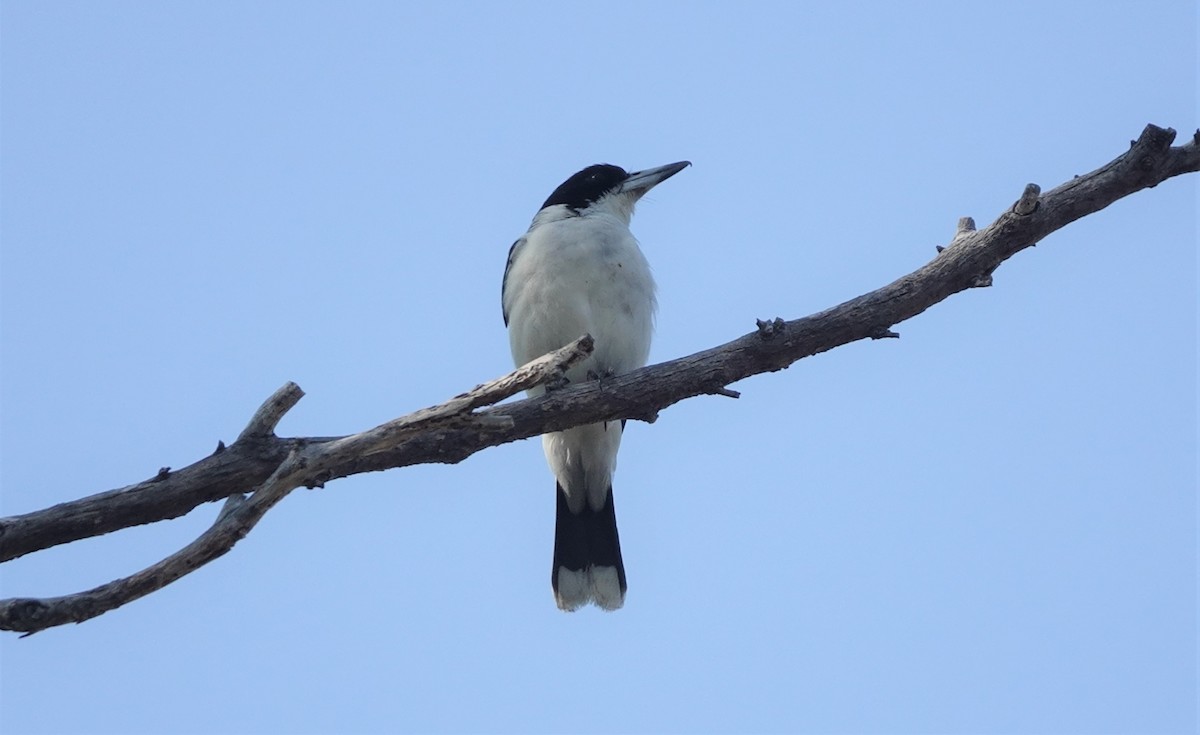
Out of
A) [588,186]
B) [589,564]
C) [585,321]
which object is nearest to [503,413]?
[585,321]

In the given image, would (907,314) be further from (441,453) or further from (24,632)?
(24,632)

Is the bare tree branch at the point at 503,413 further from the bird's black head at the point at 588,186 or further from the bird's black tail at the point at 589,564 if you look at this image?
the bird's black head at the point at 588,186

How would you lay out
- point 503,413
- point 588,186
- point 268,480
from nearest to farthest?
1. point 268,480
2. point 503,413
3. point 588,186

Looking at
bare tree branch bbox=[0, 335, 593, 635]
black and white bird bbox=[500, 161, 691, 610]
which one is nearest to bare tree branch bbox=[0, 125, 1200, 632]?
bare tree branch bbox=[0, 335, 593, 635]

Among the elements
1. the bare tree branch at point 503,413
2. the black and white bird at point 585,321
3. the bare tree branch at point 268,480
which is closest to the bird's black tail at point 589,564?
the black and white bird at point 585,321

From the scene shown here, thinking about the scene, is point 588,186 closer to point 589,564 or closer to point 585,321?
point 585,321

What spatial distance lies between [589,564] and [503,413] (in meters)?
2.11

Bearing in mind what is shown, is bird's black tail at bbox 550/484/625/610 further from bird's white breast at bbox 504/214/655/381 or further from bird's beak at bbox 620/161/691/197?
bird's beak at bbox 620/161/691/197

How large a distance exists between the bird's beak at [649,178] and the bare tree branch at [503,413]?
2.56 metres

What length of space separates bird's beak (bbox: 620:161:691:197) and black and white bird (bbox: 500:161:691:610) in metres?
0.02

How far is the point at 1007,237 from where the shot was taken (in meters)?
5.94

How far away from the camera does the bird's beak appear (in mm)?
8391

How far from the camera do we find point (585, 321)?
277 inches

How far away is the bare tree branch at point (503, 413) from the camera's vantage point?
4.57 m
